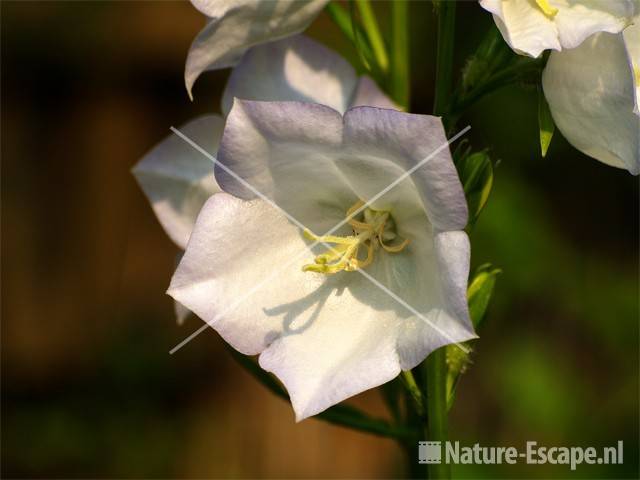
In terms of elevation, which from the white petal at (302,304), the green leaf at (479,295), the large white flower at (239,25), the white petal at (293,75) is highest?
the large white flower at (239,25)

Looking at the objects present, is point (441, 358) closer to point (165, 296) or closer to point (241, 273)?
point (241, 273)

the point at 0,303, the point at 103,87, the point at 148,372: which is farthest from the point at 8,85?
the point at 148,372

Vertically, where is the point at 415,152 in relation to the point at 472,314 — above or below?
above

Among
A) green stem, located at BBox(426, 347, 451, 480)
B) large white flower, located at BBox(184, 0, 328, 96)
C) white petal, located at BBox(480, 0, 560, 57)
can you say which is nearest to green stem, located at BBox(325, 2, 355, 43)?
large white flower, located at BBox(184, 0, 328, 96)

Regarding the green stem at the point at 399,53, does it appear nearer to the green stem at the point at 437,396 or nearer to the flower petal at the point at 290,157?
the flower petal at the point at 290,157

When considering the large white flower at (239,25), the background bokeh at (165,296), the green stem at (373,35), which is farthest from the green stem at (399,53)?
the background bokeh at (165,296)

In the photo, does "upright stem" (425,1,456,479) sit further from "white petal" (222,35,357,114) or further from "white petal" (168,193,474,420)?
"white petal" (222,35,357,114)

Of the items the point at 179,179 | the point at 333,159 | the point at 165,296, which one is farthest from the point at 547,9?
the point at 165,296
